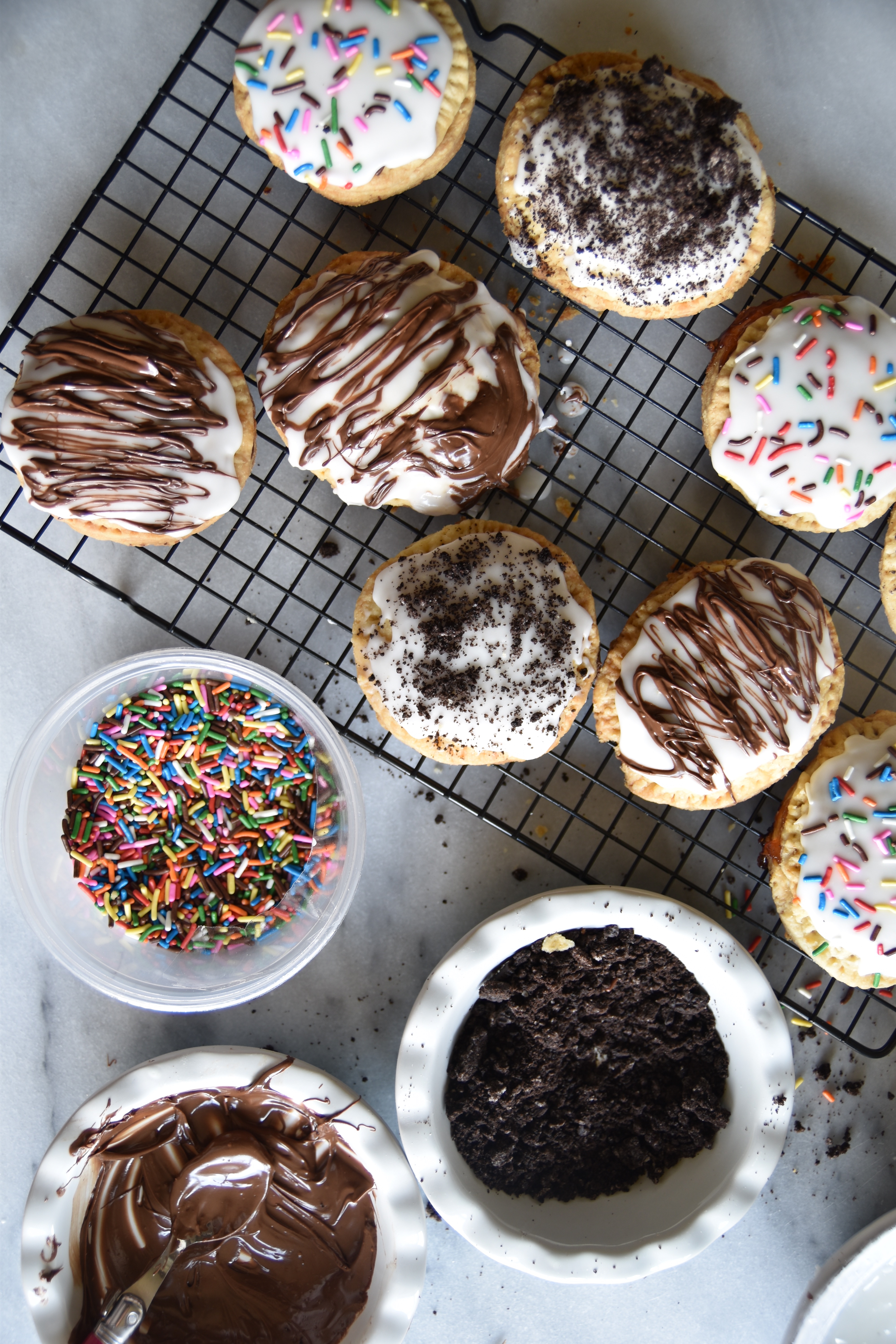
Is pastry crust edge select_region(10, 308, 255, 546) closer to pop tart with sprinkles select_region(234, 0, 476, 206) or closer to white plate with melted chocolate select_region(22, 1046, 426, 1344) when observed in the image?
pop tart with sprinkles select_region(234, 0, 476, 206)

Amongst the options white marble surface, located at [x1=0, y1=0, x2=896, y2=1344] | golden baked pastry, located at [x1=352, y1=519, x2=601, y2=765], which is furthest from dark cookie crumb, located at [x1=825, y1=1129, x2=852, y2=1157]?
golden baked pastry, located at [x1=352, y1=519, x2=601, y2=765]

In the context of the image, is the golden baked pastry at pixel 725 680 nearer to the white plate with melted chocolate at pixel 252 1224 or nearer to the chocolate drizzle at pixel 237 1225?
the white plate with melted chocolate at pixel 252 1224

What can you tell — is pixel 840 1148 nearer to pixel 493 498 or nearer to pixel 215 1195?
pixel 215 1195

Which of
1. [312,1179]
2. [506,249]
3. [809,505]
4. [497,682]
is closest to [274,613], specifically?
[497,682]

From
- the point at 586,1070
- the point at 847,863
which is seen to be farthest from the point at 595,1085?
the point at 847,863

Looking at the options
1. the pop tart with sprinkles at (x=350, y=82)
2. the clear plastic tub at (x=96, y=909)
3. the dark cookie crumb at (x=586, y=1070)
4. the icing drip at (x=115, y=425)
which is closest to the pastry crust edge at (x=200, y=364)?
the icing drip at (x=115, y=425)
